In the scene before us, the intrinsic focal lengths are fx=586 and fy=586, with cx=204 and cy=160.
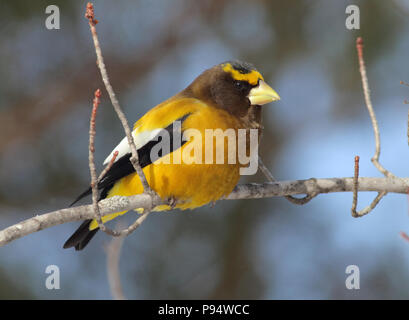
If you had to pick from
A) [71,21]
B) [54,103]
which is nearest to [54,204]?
[54,103]

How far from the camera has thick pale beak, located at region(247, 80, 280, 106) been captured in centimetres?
412

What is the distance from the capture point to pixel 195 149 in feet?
12.6

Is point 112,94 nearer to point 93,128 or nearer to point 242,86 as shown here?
point 93,128

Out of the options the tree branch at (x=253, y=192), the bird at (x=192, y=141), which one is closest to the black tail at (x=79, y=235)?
the bird at (x=192, y=141)

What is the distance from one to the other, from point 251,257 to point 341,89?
2379 mm

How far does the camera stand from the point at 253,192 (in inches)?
165

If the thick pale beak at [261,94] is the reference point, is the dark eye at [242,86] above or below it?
above

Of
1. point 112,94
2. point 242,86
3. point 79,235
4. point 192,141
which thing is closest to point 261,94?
point 242,86

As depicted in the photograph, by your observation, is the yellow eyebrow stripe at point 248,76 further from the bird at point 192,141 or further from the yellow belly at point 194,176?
the yellow belly at point 194,176

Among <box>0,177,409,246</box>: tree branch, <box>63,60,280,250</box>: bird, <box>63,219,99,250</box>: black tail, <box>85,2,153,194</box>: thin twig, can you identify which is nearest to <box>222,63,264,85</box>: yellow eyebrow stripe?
<box>63,60,280,250</box>: bird

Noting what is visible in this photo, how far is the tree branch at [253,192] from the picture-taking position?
306 centimetres

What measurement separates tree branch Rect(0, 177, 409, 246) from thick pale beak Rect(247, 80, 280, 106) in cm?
60

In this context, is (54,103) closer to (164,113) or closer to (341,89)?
(164,113)

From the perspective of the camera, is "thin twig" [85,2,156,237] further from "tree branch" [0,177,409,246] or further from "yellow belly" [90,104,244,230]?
"yellow belly" [90,104,244,230]
